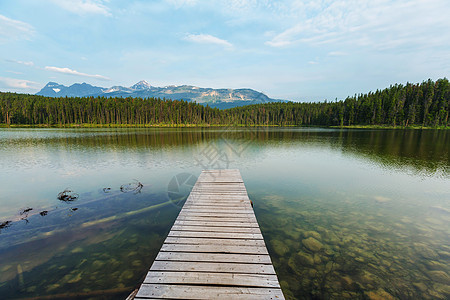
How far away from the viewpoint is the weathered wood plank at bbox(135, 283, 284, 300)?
4.52 metres

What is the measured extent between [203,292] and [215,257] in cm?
138

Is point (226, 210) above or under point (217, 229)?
under

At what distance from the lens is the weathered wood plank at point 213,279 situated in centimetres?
492

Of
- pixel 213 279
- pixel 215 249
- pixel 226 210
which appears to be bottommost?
Result: pixel 226 210

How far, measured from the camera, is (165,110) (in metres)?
149

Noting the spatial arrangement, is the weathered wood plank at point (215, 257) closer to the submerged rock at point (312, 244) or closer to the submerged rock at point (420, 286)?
the submerged rock at point (312, 244)

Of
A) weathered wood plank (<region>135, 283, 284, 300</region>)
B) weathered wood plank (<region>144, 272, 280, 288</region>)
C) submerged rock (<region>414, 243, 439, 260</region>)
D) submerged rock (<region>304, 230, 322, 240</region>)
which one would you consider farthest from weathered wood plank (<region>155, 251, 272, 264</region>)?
submerged rock (<region>414, 243, 439, 260</region>)

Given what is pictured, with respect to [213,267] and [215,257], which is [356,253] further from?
[213,267]

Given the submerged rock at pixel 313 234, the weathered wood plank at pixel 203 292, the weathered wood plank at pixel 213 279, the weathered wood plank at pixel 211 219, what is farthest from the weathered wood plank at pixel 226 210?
the weathered wood plank at pixel 203 292

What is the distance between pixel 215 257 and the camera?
5.99m

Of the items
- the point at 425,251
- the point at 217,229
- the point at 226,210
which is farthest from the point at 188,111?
the point at 425,251

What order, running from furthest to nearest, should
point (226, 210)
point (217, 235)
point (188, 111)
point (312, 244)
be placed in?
point (188, 111), point (226, 210), point (312, 244), point (217, 235)

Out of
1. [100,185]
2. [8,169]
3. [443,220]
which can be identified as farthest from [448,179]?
[8,169]

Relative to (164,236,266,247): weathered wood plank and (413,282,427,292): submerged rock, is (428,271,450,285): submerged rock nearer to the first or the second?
(413,282,427,292): submerged rock
